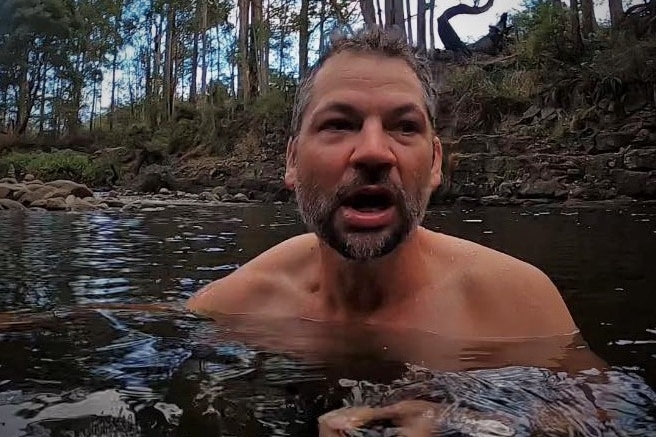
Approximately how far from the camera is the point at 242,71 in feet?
97.7

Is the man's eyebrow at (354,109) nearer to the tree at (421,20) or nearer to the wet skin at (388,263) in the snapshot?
the wet skin at (388,263)

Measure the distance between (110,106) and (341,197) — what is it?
4749 cm

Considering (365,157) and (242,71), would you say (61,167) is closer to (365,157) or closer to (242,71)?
(242,71)

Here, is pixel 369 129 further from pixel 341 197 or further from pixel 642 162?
pixel 642 162

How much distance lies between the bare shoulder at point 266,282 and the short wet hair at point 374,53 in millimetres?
585

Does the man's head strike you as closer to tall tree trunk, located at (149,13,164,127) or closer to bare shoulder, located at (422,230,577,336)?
bare shoulder, located at (422,230,577,336)

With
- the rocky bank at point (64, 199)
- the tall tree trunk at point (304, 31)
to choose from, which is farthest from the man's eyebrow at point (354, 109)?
the tall tree trunk at point (304, 31)

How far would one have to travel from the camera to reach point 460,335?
2479 mm

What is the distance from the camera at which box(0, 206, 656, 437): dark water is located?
1.58 meters

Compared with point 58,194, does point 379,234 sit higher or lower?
lower

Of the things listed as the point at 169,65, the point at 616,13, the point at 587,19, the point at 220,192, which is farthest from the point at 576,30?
the point at 169,65

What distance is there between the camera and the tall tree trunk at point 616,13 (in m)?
18.4

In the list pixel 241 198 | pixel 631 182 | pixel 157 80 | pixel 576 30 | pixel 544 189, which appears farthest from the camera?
pixel 157 80

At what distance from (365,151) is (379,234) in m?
0.25
